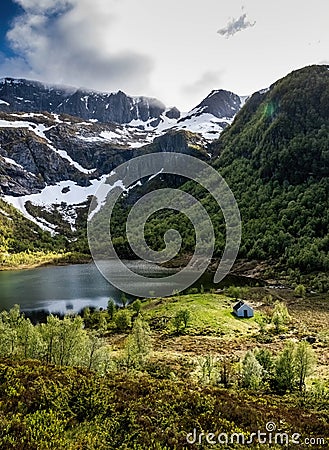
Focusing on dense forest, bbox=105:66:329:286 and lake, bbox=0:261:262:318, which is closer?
lake, bbox=0:261:262:318

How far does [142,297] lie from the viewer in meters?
84.5

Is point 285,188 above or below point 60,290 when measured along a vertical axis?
above

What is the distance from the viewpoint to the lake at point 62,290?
254 feet

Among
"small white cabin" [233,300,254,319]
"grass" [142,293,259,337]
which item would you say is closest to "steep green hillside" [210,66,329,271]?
"grass" [142,293,259,337]

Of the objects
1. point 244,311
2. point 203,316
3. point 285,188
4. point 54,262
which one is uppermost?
point 285,188

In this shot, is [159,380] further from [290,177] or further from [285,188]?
[290,177]

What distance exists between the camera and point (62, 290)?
95125 millimetres

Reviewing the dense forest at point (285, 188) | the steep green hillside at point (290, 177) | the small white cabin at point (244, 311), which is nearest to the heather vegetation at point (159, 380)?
the small white cabin at point (244, 311)

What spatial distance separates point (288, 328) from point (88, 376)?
4676 centimetres

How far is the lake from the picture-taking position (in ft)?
254

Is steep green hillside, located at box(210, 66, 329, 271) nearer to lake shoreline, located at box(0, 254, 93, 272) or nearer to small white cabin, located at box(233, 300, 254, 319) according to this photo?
small white cabin, located at box(233, 300, 254, 319)

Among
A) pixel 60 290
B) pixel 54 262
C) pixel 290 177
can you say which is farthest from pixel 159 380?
pixel 54 262

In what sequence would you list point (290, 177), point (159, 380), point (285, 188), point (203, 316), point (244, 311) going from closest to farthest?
point (159, 380) → point (203, 316) → point (244, 311) → point (285, 188) → point (290, 177)

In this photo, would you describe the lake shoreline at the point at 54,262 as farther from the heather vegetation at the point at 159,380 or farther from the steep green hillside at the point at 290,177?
the heather vegetation at the point at 159,380
